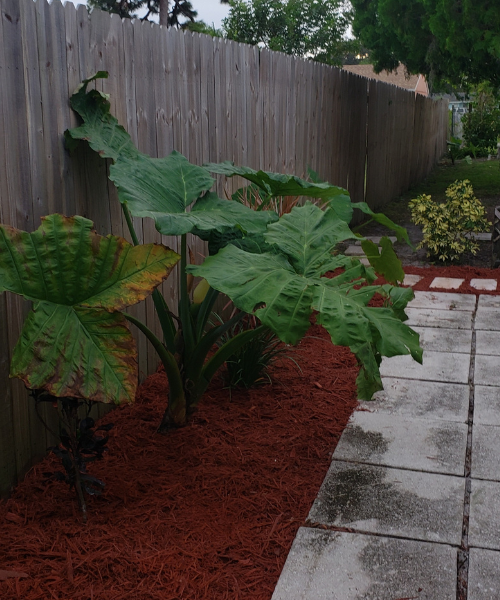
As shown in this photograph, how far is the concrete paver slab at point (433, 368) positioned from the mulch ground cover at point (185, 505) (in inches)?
18.0

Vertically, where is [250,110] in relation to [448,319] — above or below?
above

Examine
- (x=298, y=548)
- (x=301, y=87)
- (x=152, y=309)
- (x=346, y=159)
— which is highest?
(x=301, y=87)

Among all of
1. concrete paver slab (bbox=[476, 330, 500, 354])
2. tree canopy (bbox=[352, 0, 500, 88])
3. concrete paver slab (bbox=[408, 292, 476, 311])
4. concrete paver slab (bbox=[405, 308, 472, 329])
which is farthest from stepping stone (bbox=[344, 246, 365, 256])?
tree canopy (bbox=[352, 0, 500, 88])

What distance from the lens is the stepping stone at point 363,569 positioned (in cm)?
206

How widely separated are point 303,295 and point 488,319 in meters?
3.20

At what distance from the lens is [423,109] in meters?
14.9

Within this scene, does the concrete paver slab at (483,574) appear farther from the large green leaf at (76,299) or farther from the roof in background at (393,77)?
the roof in background at (393,77)

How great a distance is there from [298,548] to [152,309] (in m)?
1.87

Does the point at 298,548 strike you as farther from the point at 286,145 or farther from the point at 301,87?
the point at 301,87

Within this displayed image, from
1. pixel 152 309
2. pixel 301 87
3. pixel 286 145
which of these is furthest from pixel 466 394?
pixel 301 87

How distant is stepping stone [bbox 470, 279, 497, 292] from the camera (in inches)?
232

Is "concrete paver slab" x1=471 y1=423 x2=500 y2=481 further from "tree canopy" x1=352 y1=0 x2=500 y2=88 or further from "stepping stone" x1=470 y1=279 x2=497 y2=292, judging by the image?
"tree canopy" x1=352 y1=0 x2=500 y2=88

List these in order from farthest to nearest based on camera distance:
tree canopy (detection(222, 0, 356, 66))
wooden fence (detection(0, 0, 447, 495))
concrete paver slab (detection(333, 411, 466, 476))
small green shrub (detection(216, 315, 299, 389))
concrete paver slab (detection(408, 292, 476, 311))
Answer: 1. tree canopy (detection(222, 0, 356, 66))
2. concrete paver slab (detection(408, 292, 476, 311))
3. small green shrub (detection(216, 315, 299, 389))
4. concrete paver slab (detection(333, 411, 466, 476))
5. wooden fence (detection(0, 0, 447, 495))

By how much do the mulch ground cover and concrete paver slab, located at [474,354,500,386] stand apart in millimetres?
783
